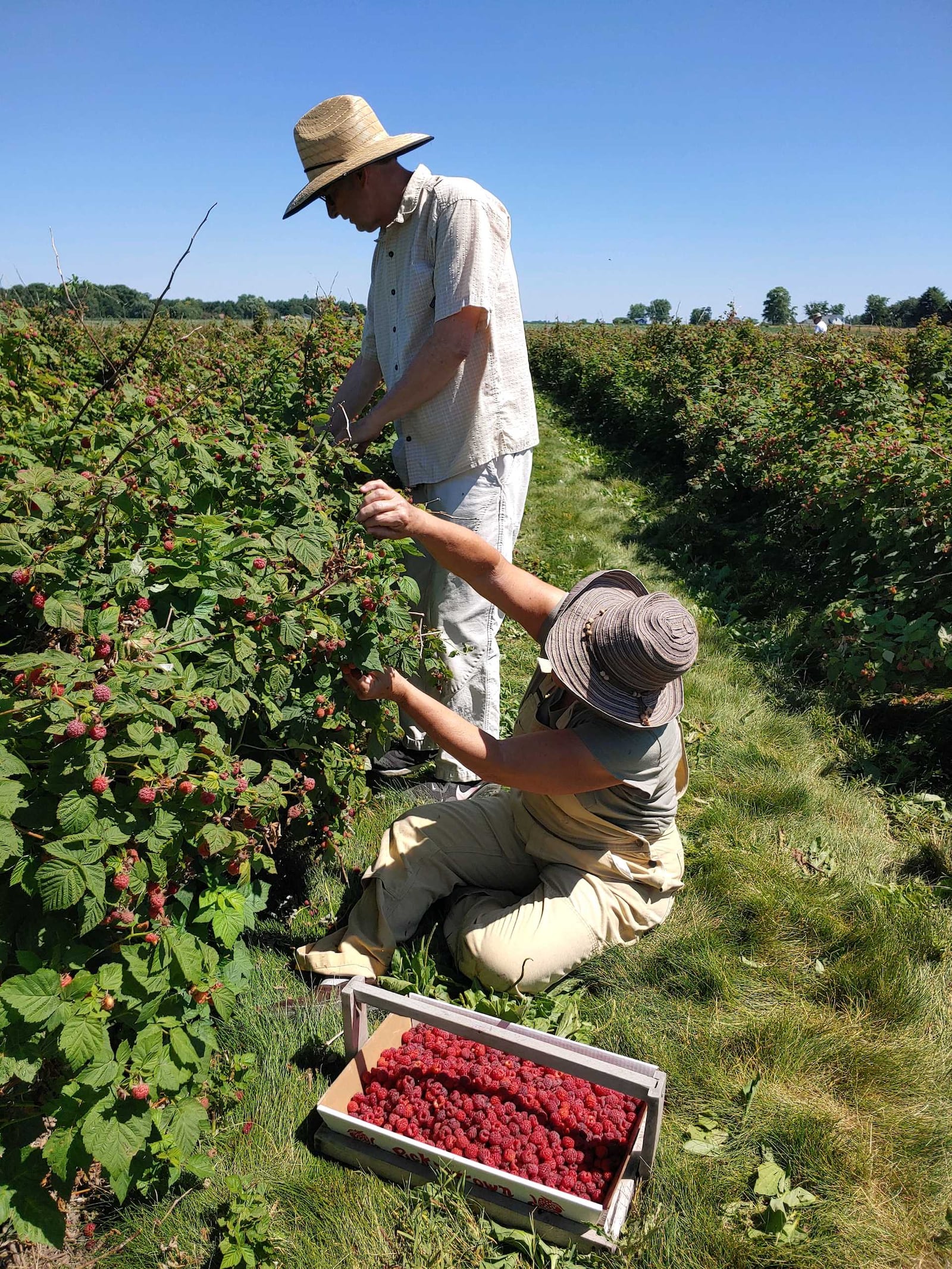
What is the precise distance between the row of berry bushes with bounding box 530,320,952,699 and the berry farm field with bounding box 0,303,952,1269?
Answer: 15.1 inches

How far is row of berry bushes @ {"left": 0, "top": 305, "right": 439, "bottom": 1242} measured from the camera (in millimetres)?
1465

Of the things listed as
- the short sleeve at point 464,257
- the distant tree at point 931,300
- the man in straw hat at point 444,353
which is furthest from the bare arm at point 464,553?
the distant tree at point 931,300

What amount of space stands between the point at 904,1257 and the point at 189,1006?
1666 mm

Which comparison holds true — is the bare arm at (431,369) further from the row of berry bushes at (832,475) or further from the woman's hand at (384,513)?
the row of berry bushes at (832,475)

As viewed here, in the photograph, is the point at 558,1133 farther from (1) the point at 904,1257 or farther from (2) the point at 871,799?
(2) the point at 871,799

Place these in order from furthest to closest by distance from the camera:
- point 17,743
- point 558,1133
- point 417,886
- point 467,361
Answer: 1. point 467,361
2. point 417,886
3. point 558,1133
4. point 17,743

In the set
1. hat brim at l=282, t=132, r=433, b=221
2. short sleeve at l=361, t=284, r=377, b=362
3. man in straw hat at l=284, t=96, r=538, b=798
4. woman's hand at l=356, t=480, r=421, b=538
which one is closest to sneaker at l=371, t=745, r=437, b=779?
man in straw hat at l=284, t=96, r=538, b=798

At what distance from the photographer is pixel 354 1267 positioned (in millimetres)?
1814

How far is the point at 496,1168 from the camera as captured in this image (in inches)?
77.7

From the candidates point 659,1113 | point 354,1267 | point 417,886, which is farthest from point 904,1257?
point 417,886

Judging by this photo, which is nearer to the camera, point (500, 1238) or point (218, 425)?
point (500, 1238)

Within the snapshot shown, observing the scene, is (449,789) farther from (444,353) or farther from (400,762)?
(444,353)

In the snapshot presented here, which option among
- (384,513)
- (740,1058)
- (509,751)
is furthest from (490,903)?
(384,513)

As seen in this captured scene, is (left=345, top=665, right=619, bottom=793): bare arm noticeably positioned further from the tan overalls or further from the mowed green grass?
the mowed green grass
